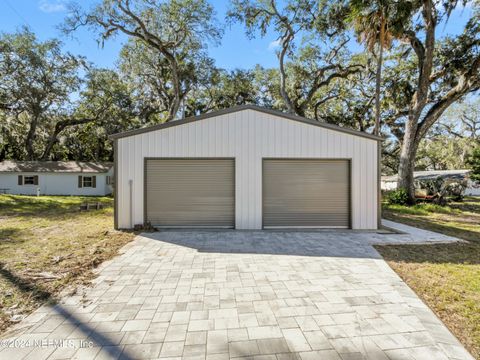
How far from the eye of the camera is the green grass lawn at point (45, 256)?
308 centimetres

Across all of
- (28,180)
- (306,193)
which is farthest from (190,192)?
(28,180)

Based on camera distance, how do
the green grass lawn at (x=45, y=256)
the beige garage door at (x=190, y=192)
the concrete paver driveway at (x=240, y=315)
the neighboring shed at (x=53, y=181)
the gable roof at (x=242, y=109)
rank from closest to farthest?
1. the concrete paver driveway at (x=240, y=315)
2. the green grass lawn at (x=45, y=256)
3. the gable roof at (x=242, y=109)
4. the beige garage door at (x=190, y=192)
5. the neighboring shed at (x=53, y=181)

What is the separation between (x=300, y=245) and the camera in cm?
529

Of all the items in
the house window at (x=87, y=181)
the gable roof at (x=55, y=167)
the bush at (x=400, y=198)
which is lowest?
the bush at (x=400, y=198)

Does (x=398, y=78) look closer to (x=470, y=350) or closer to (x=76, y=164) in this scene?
(x=470, y=350)

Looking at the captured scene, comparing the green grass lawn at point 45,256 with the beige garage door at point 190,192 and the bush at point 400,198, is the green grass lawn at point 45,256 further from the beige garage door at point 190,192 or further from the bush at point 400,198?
the bush at point 400,198

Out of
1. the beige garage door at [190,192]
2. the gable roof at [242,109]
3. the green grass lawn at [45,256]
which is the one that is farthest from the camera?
the beige garage door at [190,192]

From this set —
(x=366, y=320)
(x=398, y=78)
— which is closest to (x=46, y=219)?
(x=366, y=320)

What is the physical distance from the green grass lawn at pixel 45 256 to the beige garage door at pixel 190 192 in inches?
45.1

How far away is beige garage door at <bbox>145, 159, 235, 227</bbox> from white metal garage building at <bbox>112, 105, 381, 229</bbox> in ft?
0.09

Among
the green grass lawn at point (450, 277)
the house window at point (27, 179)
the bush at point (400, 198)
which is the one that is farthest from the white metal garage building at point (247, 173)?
the house window at point (27, 179)

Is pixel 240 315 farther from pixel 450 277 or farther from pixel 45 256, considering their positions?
pixel 45 256

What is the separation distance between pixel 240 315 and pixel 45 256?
410 centimetres

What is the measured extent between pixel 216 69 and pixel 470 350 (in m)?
18.7
